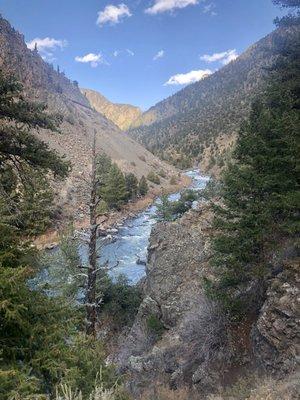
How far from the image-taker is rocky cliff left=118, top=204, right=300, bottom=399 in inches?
519

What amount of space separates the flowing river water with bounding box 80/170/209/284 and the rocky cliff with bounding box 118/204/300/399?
303 inches

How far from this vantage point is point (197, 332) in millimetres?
16578

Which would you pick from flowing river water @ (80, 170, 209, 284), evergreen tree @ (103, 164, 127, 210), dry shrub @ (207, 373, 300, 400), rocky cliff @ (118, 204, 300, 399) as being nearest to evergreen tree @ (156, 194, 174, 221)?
flowing river water @ (80, 170, 209, 284)

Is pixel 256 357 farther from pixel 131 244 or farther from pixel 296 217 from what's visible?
pixel 131 244

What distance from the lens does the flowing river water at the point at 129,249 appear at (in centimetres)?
3456

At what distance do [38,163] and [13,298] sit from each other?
5045 mm

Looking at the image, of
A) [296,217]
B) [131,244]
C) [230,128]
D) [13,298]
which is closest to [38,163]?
[13,298]

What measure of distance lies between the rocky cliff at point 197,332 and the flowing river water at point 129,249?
7.71 m

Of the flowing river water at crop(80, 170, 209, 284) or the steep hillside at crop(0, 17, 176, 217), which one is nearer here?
the flowing river water at crop(80, 170, 209, 284)

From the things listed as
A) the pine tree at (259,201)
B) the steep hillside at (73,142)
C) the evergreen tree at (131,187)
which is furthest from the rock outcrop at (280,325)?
the evergreen tree at (131,187)

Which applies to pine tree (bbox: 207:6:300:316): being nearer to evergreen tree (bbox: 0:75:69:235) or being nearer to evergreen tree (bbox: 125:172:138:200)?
evergreen tree (bbox: 0:75:69:235)

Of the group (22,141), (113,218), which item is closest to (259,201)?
(22,141)

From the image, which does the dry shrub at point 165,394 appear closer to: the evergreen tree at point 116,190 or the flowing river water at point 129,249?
the flowing river water at point 129,249

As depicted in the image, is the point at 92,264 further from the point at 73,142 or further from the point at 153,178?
the point at 73,142
